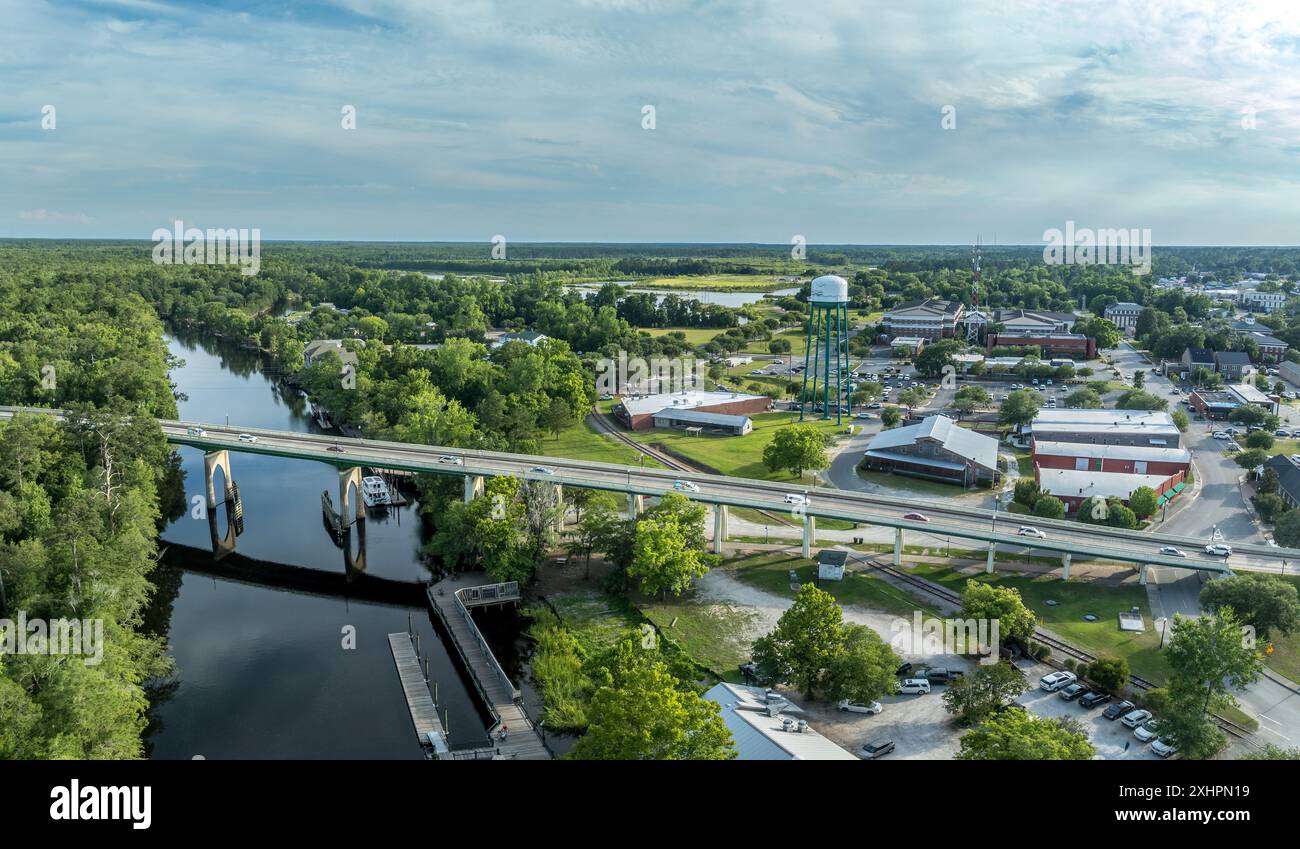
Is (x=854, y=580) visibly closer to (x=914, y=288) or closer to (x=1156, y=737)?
(x=1156, y=737)

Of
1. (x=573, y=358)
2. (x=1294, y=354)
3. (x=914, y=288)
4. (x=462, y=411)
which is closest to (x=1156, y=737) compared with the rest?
(x=462, y=411)

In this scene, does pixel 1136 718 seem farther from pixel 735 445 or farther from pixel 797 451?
pixel 735 445

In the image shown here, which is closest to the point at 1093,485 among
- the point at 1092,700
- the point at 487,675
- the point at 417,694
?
the point at 1092,700

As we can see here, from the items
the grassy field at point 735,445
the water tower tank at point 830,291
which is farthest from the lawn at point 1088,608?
the water tower tank at point 830,291

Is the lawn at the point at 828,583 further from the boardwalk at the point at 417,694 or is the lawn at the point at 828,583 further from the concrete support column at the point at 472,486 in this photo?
the boardwalk at the point at 417,694
